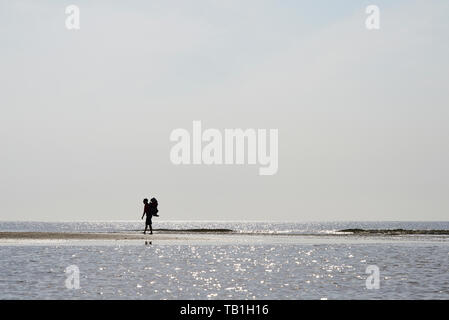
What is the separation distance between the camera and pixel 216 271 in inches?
1443

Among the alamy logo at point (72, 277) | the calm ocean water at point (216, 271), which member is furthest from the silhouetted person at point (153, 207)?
the alamy logo at point (72, 277)

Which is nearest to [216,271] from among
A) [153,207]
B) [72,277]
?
[72,277]

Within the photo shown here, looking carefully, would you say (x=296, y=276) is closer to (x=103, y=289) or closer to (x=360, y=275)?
A: (x=360, y=275)

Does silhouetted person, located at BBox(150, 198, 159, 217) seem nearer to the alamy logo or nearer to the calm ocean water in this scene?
the calm ocean water

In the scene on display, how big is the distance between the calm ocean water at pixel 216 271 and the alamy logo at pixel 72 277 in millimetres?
273

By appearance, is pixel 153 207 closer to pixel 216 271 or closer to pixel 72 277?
pixel 216 271

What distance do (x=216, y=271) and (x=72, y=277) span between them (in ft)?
26.3

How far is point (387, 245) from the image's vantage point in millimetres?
55531

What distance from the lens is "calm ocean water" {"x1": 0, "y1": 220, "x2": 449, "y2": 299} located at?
28.5m

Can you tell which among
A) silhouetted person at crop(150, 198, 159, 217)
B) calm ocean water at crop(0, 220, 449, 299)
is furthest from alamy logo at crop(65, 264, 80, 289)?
silhouetted person at crop(150, 198, 159, 217)

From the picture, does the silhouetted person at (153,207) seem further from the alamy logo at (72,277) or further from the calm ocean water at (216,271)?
the alamy logo at (72,277)

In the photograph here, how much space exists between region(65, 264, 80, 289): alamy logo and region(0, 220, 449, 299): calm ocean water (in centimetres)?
27
